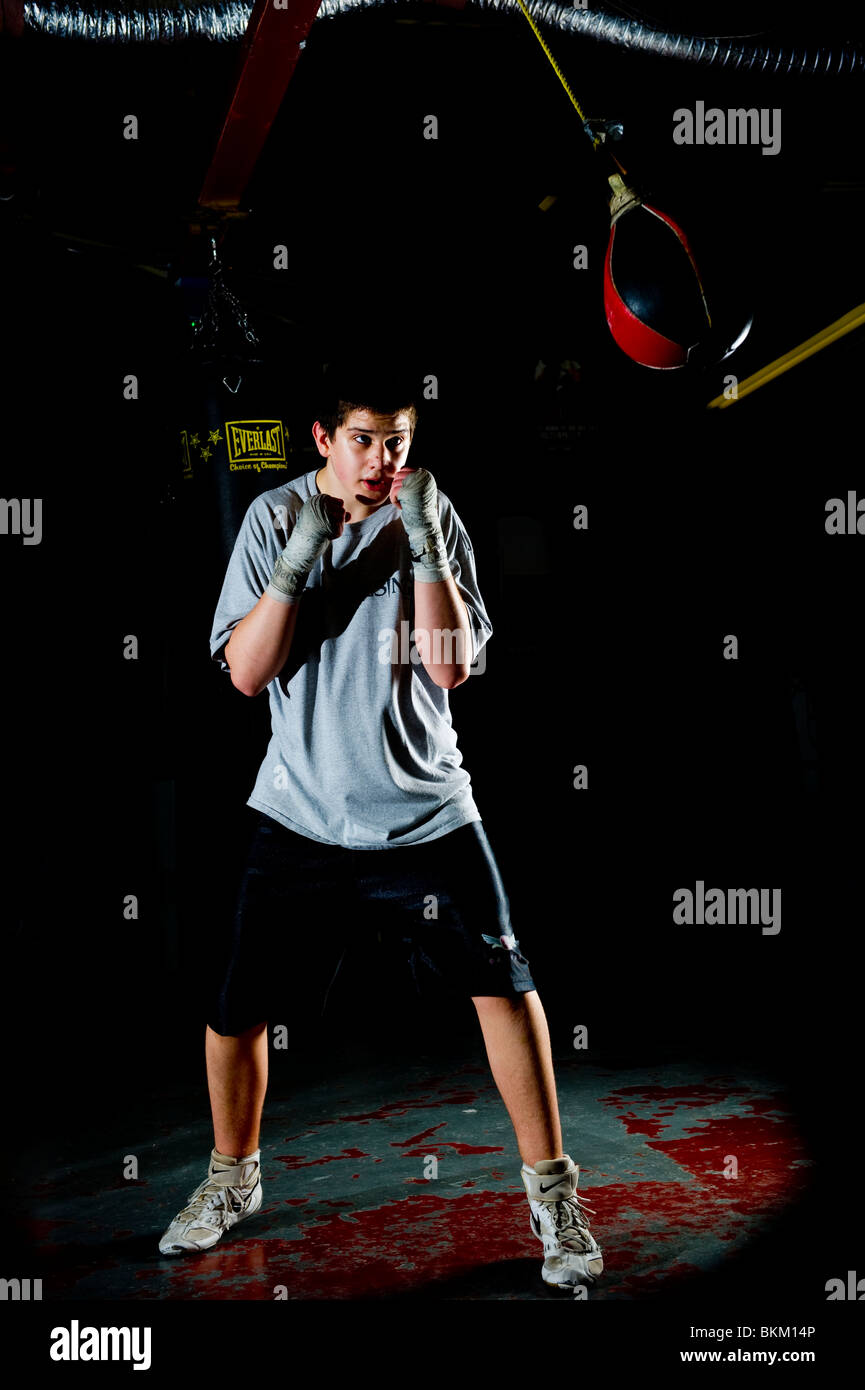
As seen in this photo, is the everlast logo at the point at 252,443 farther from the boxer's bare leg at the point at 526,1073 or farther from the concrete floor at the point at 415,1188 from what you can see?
the boxer's bare leg at the point at 526,1073

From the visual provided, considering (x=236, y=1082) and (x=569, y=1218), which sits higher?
(x=236, y=1082)

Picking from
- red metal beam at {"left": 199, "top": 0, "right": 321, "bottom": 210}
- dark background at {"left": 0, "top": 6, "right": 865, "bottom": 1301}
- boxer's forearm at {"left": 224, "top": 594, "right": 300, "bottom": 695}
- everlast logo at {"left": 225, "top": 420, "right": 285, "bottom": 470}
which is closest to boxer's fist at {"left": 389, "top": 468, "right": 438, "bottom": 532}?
boxer's forearm at {"left": 224, "top": 594, "right": 300, "bottom": 695}

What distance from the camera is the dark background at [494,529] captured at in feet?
12.5

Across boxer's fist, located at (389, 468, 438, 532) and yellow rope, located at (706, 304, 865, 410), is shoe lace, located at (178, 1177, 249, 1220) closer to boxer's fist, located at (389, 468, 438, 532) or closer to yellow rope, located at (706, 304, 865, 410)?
boxer's fist, located at (389, 468, 438, 532)

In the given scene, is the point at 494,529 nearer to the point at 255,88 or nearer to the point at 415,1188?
the point at 255,88

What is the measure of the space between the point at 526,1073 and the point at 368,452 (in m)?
1.29

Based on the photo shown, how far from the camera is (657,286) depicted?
9.18ft

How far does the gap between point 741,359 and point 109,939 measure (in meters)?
4.31

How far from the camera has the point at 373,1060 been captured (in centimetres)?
364

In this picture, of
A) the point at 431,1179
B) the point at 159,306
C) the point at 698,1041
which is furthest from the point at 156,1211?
the point at 159,306

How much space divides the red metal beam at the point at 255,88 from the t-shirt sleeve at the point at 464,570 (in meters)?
1.59

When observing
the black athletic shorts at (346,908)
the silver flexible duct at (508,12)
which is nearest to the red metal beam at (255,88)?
the silver flexible duct at (508,12)

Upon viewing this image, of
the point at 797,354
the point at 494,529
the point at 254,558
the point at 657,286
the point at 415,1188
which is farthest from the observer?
the point at 494,529

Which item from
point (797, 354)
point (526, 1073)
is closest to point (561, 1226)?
point (526, 1073)
